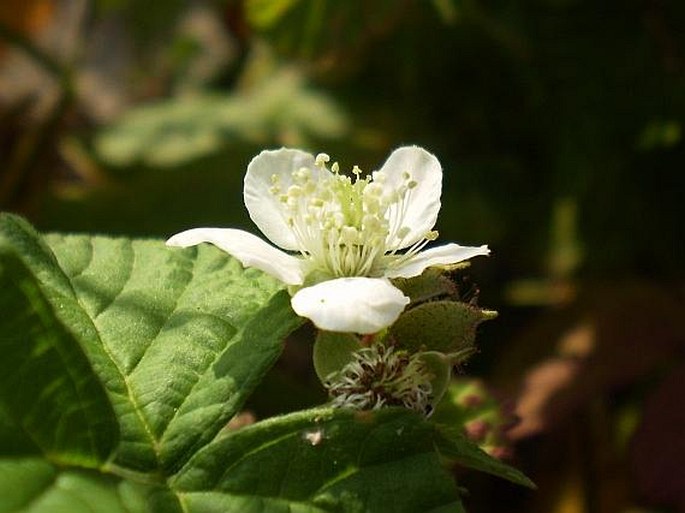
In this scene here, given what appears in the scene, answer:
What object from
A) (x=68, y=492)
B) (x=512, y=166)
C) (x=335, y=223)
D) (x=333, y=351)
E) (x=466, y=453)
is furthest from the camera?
(x=512, y=166)

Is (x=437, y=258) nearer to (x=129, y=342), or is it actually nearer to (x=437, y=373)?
(x=437, y=373)

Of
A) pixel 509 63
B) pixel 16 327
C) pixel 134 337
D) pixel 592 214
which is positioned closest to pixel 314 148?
pixel 509 63

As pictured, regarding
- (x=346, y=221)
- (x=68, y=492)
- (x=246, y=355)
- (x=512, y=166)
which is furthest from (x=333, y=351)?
(x=512, y=166)

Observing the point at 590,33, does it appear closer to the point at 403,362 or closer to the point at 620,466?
the point at 620,466

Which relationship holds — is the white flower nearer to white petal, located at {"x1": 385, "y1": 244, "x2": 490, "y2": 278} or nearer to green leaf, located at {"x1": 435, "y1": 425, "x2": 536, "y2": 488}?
white petal, located at {"x1": 385, "y1": 244, "x2": 490, "y2": 278}

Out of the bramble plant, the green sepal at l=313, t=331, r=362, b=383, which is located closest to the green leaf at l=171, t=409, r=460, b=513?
the bramble plant

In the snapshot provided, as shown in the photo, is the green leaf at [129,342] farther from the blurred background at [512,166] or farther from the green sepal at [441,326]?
the blurred background at [512,166]
